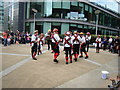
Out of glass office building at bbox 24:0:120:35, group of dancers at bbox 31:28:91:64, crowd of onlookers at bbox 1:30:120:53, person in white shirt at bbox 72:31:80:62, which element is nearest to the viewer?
group of dancers at bbox 31:28:91:64

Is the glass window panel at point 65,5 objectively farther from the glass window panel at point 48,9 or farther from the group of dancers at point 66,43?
the group of dancers at point 66,43

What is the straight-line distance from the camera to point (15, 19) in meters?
30.3

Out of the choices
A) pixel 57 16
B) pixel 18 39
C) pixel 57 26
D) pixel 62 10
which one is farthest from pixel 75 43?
pixel 62 10

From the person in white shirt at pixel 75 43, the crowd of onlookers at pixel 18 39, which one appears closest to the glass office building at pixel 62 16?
the crowd of onlookers at pixel 18 39

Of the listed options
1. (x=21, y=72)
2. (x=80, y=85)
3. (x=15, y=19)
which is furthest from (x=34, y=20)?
(x=80, y=85)

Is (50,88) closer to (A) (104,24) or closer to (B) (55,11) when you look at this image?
(B) (55,11)

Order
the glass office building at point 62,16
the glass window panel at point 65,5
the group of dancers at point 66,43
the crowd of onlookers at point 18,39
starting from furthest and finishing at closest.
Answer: the glass window panel at point 65,5 < the glass office building at point 62,16 < the crowd of onlookers at point 18,39 < the group of dancers at point 66,43

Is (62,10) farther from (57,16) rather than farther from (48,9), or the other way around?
(48,9)

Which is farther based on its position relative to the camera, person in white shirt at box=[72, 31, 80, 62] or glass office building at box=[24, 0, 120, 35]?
glass office building at box=[24, 0, 120, 35]

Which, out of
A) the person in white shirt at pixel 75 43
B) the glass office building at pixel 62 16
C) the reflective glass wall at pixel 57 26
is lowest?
the person in white shirt at pixel 75 43

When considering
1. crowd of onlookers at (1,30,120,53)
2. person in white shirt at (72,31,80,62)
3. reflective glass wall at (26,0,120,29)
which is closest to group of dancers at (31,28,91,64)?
person in white shirt at (72,31,80,62)

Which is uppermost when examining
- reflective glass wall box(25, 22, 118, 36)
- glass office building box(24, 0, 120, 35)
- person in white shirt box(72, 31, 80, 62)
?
glass office building box(24, 0, 120, 35)

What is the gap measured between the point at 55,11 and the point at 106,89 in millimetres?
22461

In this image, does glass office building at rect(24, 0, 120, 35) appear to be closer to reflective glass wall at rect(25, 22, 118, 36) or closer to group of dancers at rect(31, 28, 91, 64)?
reflective glass wall at rect(25, 22, 118, 36)
